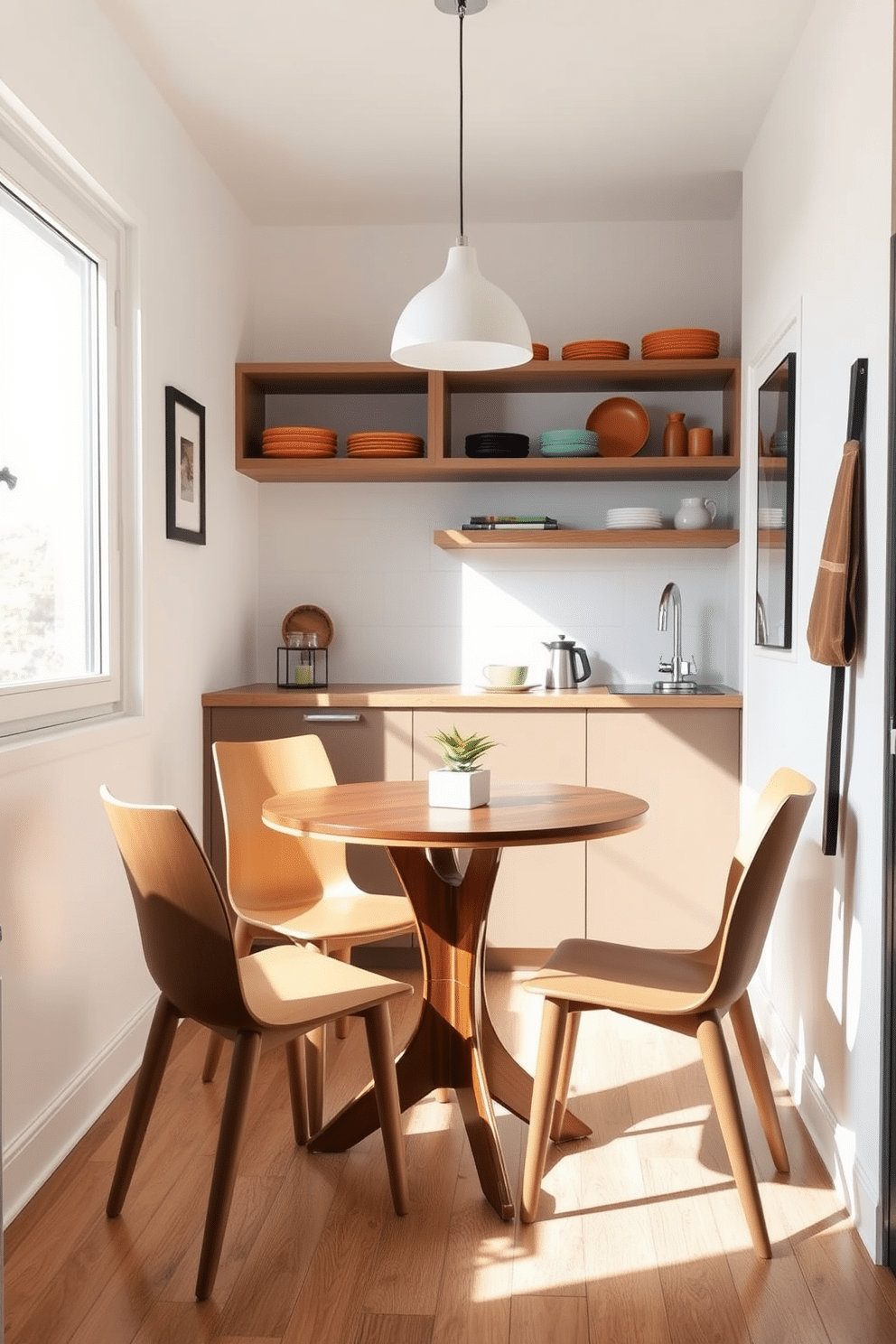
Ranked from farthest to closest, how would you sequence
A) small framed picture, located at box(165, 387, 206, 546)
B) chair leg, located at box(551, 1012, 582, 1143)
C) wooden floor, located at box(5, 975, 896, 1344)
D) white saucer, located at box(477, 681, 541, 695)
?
white saucer, located at box(477, 681, 541, 695)
small framed picture, located at box(165, 387, 206, 546)
chair leg, located at box(551, 1012, 582, 1143)
wooden floor, located at box(5, 975, 896, 1344)

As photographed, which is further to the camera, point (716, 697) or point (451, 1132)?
point (716, 697)

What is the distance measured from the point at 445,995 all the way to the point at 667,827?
1.59 meters

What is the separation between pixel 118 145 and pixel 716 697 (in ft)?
8.00

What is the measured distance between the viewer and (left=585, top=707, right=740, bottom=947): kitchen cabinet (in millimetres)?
3977

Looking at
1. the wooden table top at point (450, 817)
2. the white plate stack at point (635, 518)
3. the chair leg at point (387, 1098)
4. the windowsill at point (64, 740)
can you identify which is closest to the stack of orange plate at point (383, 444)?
the white plate stack at point (635, 518)

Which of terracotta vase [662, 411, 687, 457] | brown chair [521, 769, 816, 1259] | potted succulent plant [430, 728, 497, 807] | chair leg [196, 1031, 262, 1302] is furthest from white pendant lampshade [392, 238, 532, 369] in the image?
terracotta vase [662, 411, 687, 457]

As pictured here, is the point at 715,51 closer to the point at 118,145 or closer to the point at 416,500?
the point at 118,145

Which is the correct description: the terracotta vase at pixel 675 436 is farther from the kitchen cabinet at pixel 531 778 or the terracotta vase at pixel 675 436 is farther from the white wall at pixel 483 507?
the kitchen cabinet at pixel 531 778

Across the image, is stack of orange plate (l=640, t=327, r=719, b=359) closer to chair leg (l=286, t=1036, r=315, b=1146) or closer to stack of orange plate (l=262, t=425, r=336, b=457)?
stack of orange plate (l=262, t=425, r=336, b=457)

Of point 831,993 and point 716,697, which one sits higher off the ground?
point 716,697

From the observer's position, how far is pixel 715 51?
3205 millimetres

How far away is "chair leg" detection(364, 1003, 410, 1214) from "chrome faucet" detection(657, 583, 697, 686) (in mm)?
2220

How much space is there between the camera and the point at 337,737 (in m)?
4.08

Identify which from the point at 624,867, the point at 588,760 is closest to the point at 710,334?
the point at 588,760
